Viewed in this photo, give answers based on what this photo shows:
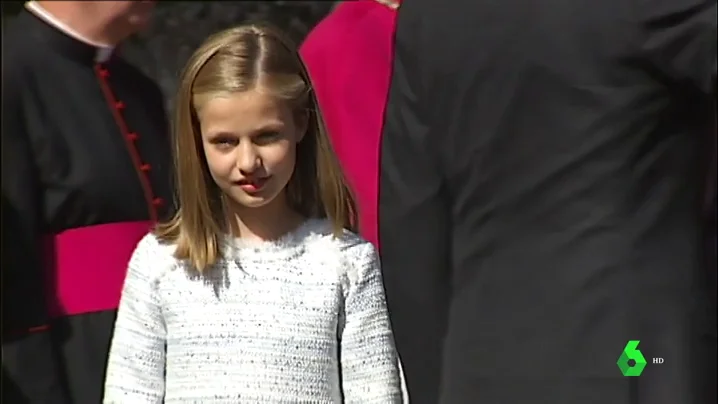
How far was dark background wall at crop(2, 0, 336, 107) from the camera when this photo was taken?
4.71 feet

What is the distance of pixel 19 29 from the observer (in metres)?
1.31

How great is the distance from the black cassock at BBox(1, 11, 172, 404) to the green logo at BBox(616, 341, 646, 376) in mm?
528

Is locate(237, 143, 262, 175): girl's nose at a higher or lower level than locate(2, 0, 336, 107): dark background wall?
lower

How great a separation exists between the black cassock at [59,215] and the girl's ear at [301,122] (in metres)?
0.34

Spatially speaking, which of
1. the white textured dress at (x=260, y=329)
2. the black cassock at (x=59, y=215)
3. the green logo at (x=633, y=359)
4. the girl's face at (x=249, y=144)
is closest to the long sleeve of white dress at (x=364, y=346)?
the white textured dress at (x=260, y=329)

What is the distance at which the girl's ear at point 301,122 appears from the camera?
1014 millimetres

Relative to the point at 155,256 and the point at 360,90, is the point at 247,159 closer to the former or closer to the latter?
the point at 155,256

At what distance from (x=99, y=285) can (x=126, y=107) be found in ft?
0.71

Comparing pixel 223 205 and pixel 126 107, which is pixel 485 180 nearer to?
pixel 223 205

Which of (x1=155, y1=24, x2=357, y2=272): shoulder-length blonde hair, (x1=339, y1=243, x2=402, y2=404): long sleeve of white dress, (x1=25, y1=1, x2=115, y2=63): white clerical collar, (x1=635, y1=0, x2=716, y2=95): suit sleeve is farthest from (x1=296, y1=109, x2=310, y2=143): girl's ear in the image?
(x1=25, y1=1, x2=115, y2=63): white clerical collar

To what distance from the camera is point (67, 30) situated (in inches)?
51.7

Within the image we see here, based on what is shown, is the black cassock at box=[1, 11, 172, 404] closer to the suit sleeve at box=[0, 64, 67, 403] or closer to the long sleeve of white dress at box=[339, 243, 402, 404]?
the suit sleeve at box=[0, 64, 67, 403]

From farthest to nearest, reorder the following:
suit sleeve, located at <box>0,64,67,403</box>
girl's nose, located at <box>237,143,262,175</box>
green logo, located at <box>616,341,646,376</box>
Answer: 1. suit sleeve, located at <box>0,64,67,403</box>
2. green logo, located at <box>616,341,646,376</box>
3. girl's nose, located at <box>237,143,262,175</box>

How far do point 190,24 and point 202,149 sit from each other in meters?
0.50
